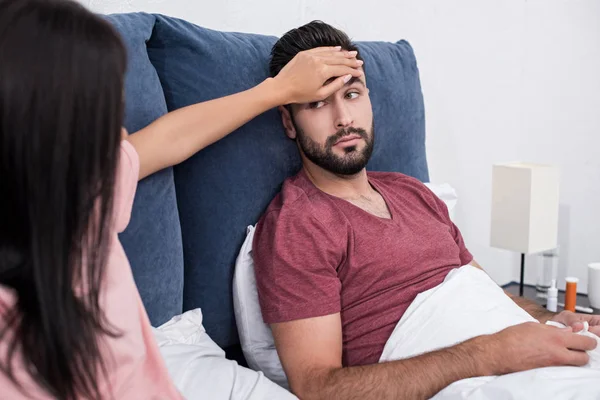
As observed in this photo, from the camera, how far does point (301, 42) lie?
147 cm

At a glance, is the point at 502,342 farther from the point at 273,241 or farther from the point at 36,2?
the point at 36,2

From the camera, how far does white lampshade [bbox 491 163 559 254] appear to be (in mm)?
2143

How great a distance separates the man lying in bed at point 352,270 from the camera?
121 centimetres

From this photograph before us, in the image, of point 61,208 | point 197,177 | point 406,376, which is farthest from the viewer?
point 197,177

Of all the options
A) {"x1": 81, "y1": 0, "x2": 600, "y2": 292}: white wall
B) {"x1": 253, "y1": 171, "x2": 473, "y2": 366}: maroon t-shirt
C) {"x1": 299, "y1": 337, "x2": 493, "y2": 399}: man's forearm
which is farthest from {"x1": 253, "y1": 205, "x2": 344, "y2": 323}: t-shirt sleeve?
{"x1": 81, "y1": 0, "x2": 600, "y2": 292}: white wall

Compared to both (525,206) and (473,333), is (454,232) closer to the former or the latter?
(473,333)

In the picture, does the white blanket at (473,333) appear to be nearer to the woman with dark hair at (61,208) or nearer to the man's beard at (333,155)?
the man's beard at (333,155)

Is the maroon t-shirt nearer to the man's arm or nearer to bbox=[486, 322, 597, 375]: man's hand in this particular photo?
the man's arm

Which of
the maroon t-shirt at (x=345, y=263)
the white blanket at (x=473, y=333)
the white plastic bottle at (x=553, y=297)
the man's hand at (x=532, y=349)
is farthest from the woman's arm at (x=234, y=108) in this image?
the white plastic bottle at (x=553, y=297)

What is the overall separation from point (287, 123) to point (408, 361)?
1.86ft

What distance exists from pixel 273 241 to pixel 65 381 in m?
0.66

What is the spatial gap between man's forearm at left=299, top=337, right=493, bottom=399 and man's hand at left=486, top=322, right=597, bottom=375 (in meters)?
0.02

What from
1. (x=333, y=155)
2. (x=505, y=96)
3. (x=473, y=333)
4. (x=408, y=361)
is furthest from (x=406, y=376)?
(x=505, y=96)

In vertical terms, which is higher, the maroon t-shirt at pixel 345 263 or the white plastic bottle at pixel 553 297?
the maroon t-shirt at pixel 345 263
